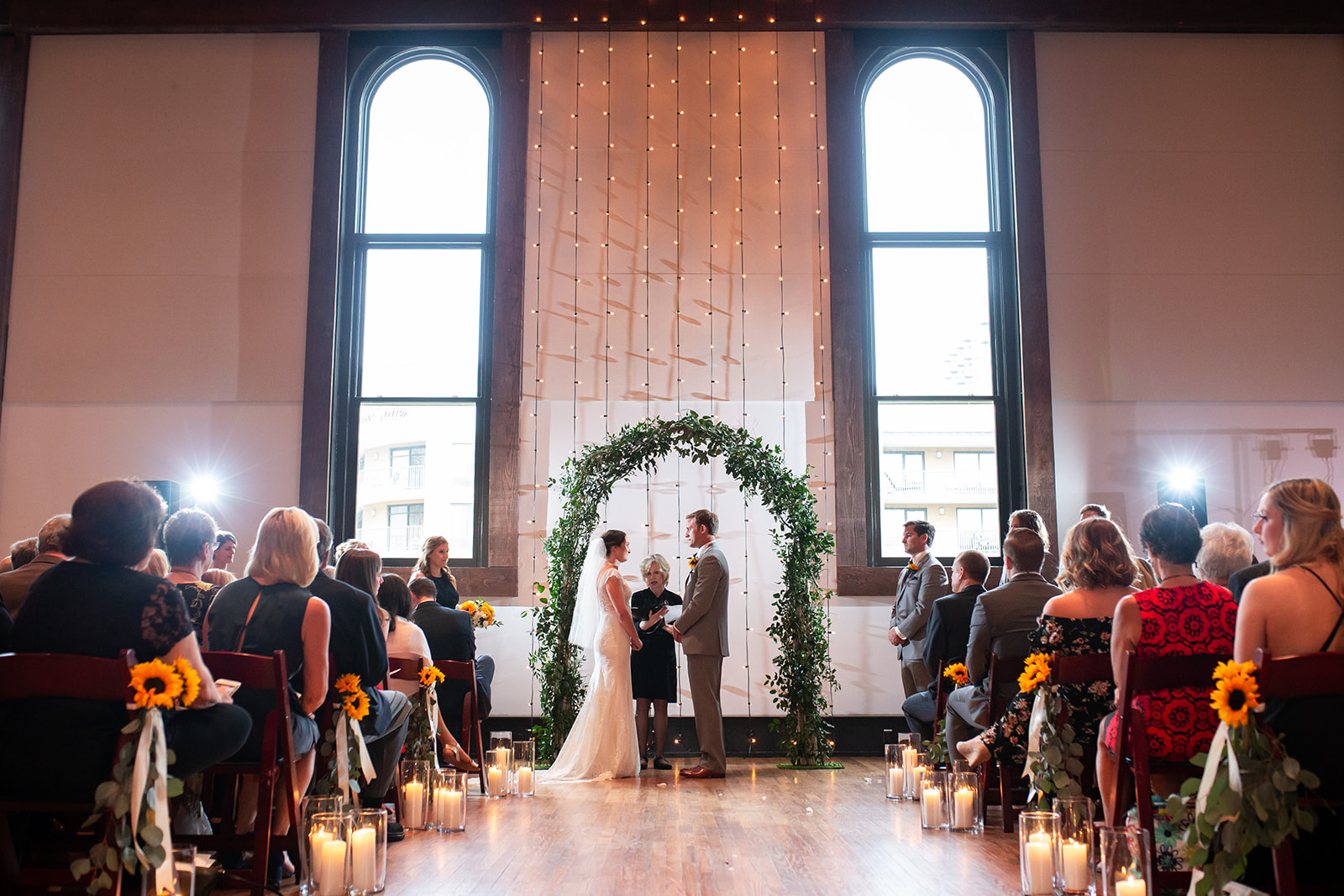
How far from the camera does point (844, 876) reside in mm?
3609

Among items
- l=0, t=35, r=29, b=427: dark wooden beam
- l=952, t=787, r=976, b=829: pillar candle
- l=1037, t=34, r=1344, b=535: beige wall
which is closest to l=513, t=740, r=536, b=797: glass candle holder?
l=952, t=787, r=976, b=829: pillar candle

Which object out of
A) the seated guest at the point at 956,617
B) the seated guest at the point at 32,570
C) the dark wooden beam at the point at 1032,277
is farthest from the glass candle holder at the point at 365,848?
the dark wooden beam at the point at 1032,277

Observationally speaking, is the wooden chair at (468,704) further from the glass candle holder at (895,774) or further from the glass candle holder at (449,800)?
the glass candle holder at (895,774)

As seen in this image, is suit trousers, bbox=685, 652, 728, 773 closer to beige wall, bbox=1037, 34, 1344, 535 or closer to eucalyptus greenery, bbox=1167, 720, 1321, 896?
beige wall, bbox=1037, 34, 1344, 535

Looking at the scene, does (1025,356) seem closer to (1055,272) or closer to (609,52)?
(1055,272)

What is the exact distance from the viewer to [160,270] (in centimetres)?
861

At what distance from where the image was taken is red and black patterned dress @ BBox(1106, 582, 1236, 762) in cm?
A: 310

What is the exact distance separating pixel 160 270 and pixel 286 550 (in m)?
6.30

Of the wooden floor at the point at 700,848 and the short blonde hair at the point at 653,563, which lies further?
the short blonde hair at the point at 653,563

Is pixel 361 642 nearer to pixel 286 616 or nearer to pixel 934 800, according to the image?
pixel 286 616

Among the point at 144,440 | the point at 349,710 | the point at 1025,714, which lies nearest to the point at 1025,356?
the point at 1025,714

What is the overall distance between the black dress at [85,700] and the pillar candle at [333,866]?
479 millimetres

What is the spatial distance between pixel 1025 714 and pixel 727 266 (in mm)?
5200

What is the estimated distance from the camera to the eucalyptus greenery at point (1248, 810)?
7.57ft
